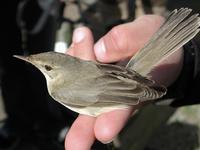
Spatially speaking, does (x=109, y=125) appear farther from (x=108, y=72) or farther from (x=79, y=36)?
(x=79, y=36)

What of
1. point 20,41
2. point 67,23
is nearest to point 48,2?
point 67,23

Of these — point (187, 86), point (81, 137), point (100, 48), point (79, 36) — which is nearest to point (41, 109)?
point (79, 36)

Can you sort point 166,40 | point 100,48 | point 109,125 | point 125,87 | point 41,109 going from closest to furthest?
point 109,125 → point 125,87 → point 166,40 → point 100,48 → point 41,109

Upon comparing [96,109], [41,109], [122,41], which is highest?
[122,41]

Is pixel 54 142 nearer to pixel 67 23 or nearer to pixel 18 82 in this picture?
Answer: pixel 18 82

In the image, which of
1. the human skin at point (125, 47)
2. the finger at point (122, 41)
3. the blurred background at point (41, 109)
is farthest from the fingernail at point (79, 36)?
the blurred background at point (41, 109)

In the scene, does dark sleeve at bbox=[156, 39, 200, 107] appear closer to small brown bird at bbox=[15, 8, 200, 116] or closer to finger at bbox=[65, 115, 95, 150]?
small brown bird at bbox=[15, 8, 200, 116]
